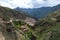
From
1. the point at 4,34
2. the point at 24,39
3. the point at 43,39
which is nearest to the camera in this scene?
the point at 4,34

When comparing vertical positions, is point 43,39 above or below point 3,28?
below

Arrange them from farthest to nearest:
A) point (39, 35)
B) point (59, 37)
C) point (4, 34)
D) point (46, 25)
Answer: point (46, 25)
point (39, 35)
point (59, 37)
point (4, 34)

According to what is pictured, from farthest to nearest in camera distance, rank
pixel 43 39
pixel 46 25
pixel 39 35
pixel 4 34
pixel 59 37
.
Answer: pixel 46 25
pixel 39 35
pixel 43 39
pixel 59 37
pixel 4 34

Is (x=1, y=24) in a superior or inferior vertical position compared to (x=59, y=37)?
superior

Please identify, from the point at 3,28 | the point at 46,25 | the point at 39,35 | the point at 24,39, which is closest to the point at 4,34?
the point at 3,28

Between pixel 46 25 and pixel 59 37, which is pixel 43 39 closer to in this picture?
pixel 59 37

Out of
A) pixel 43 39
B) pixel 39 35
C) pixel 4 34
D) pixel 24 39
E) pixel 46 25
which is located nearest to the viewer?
pixel 4 34

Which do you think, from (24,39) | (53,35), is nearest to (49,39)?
(53,35)

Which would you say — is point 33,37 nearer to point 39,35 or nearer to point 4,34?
point 39,35

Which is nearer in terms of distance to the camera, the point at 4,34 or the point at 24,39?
the point at 4,34

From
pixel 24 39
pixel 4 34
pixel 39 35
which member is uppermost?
pixel 4 34
